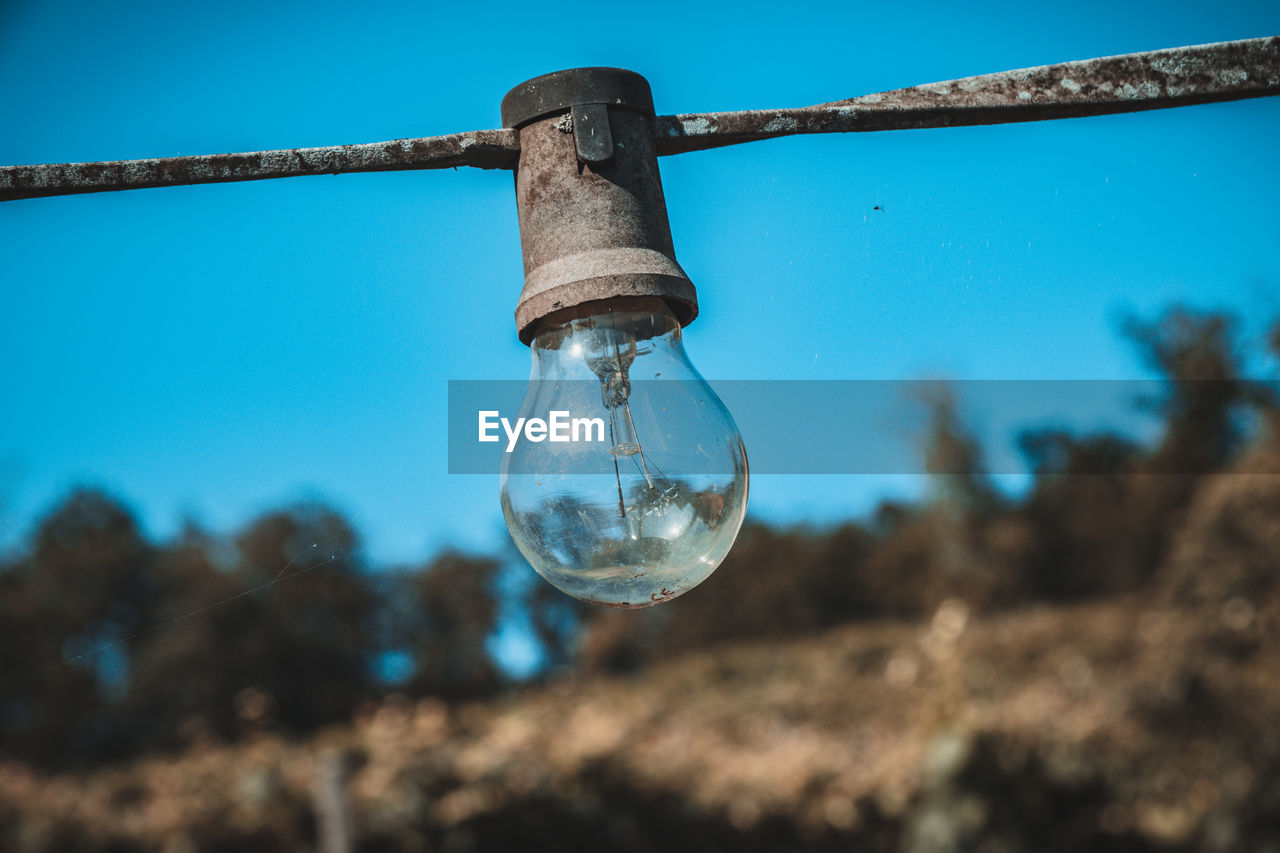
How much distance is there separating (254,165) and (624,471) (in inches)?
15.5

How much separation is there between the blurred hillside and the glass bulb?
39 centimetres

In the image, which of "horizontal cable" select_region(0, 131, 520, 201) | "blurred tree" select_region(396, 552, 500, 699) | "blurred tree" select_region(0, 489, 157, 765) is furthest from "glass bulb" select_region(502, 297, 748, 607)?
"blurred tree" select_region(0, 489, 157, 765)

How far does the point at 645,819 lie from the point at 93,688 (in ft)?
20.8

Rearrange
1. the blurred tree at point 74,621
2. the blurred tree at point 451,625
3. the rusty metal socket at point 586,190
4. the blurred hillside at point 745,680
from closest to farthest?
1. the rusty metal socket at point 586,190
2. the blurred hillside at point 745,680
3. the blurred tree at point 74,621
4. the blurred tree at point 451,625

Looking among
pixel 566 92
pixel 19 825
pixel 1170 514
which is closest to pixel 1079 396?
pixel 1170 514

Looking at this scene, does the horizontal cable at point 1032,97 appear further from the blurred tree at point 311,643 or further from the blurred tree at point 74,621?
the blurred tree at point 74,621

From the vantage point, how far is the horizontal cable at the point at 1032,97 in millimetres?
882

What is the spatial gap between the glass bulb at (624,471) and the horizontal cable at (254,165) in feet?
0.57

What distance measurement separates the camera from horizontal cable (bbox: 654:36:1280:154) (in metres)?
0.88

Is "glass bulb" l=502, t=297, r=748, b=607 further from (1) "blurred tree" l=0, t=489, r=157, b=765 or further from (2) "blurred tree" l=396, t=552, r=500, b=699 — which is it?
(1) "blurred tree" l=0, t=489, r=157, b=765

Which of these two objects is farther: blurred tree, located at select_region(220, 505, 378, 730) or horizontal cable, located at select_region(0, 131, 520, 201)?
blurred tree, located at select_region(220, 505, 378, 730)

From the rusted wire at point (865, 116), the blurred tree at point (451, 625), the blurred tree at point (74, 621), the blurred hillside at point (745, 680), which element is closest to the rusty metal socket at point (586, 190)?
Answer: the rusted wire at point (865, 116)

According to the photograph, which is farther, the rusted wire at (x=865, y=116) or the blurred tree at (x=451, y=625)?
the blurred tree at (x=451, y=625)

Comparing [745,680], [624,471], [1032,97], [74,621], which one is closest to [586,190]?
[624,471]
